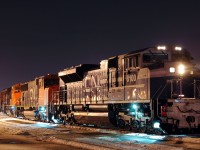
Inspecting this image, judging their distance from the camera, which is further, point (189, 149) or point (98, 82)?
point (98, 82)

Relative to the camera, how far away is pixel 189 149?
1179 centimetres

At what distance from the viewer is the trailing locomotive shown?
1623 centimetres

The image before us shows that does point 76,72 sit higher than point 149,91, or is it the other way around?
point 76,72

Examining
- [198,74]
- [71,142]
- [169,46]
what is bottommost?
[71,142]

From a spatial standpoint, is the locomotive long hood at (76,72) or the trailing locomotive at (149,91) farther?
the locomotive long hood at (76,72)

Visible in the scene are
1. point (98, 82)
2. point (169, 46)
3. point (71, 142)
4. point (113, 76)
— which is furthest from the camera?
point (98, 82)

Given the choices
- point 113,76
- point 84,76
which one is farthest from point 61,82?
point 113,76

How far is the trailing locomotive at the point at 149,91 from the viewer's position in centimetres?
1623

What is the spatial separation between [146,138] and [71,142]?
3.06 meters

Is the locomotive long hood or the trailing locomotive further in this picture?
the locomotive long hood

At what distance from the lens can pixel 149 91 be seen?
1686cm

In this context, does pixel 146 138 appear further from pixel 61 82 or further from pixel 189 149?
pixel 61 82

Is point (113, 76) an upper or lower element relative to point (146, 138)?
upper

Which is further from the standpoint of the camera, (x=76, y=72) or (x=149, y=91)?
(x=76, y=72)
